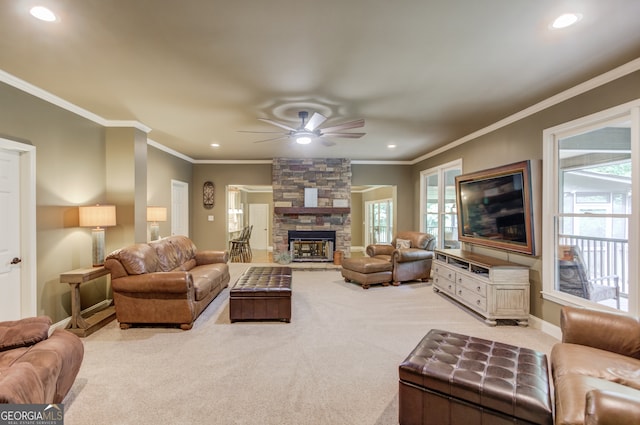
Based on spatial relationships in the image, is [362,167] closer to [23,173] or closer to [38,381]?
[23,173]

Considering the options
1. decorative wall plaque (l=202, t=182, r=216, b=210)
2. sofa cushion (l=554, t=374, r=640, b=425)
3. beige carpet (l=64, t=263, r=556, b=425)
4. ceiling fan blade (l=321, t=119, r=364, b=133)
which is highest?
ceiling fan blade (l=321, t=119, r=364, b=133)

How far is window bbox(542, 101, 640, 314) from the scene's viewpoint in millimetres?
2639

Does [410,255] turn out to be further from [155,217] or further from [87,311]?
[87,311]

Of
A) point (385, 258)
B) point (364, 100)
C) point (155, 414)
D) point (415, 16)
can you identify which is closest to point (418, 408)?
point (155, 414)

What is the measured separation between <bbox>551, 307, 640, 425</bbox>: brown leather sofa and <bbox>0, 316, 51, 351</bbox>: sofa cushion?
308cm

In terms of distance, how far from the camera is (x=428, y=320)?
12.3 ft

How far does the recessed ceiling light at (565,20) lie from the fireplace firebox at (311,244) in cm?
593

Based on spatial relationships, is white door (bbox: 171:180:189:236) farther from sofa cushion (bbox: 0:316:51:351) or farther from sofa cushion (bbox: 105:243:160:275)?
sofa cushion (bbox: 0:316:51:351)

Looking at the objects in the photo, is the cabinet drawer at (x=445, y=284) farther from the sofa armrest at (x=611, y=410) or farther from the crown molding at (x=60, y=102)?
Answer: the crown molding at (x=60, y=102)

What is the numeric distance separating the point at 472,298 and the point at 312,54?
3.57m

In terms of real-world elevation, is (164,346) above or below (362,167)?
below

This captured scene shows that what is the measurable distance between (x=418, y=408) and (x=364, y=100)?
2.97m

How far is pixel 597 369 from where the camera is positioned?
175 cm

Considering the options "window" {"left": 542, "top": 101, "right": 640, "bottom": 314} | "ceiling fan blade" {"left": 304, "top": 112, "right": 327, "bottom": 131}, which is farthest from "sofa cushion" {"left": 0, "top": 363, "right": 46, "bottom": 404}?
"window" {"left": 542, "top": 101, "right": 640, "bottom": 314}
